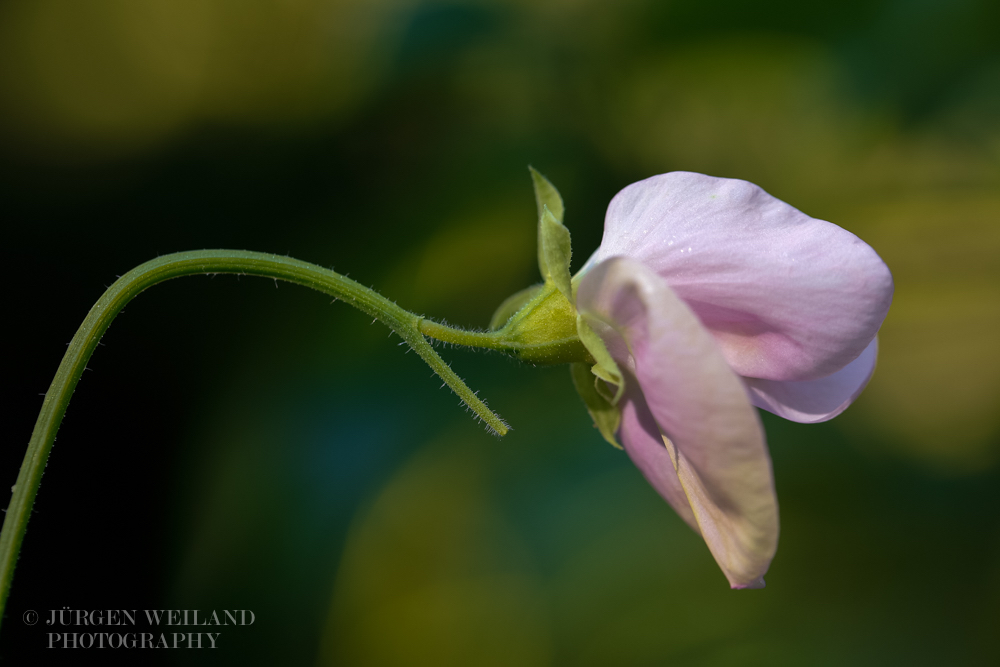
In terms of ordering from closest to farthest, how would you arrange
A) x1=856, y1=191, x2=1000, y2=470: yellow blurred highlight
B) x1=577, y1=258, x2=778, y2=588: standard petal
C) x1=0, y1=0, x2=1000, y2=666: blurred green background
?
x1=577, y1=258, x2=778, y2=588: standard petal < x1=0, y1=0, x2=1000, y2=666: blurred green background < x1=856, y1=191, x2=1000, y2=470: yellow blurred highlight

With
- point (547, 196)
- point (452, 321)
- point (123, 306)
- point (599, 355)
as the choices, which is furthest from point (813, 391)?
point (452, 321)

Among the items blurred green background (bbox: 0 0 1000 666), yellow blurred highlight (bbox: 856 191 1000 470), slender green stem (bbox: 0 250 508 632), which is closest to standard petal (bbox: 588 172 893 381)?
slender green stem (bbox: 0 250 508 632)

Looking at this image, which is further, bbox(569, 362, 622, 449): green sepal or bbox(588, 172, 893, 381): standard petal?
bbox(569, 362, 622, 449): green sepal

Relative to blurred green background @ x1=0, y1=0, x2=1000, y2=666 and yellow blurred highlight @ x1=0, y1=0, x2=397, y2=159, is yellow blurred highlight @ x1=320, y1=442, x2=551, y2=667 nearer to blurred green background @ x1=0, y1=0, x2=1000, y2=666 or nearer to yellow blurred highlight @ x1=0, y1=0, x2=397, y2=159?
blurred green background @ x1=0, y1=0, x2=1000, y2=666

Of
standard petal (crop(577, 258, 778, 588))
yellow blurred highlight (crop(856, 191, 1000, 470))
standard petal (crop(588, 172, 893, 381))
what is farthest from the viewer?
yellow blurred highlight (crop(856, 191, 1000, 470))

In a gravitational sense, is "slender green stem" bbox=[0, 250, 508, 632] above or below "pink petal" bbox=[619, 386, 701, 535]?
above

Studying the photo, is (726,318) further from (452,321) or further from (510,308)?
(452,321)

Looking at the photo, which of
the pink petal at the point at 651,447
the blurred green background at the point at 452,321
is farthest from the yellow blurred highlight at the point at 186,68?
the pink petal at the point at 651,447
